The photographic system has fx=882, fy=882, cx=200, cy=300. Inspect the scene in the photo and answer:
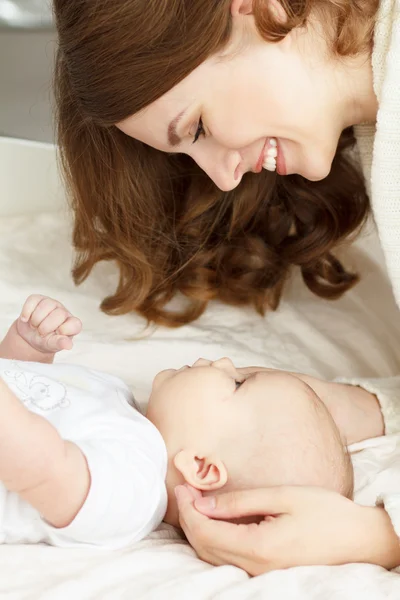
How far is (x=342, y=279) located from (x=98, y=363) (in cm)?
54

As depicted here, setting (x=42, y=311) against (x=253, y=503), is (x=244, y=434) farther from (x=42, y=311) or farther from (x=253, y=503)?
(x=42, y=311)

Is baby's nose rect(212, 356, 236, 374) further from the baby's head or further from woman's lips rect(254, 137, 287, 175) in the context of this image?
woman's lips rect(254, 137, 287, 175)

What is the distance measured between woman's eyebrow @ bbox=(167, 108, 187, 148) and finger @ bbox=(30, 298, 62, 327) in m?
0.28

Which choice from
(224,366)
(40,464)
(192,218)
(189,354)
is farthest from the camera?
(192,218)

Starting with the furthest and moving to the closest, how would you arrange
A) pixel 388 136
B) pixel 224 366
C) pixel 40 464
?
pixel 388 136, pixel 224 366, pixel 40 464

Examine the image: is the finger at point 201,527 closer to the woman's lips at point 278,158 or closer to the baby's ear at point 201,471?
the baby's ear at point 201,471

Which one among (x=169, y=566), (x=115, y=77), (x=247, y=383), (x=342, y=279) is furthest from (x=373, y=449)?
(x=115, y=77)

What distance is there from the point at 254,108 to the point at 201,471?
50 centimetres

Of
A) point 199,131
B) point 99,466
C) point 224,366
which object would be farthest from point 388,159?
point 99,466

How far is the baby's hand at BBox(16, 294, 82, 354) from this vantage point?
1.23 meters

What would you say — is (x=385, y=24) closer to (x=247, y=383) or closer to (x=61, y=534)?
(x=247, y=383)

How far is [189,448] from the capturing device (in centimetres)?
111

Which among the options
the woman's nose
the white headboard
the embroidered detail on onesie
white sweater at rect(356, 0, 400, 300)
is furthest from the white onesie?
the white headboard

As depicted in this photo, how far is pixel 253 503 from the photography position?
1034 mm
